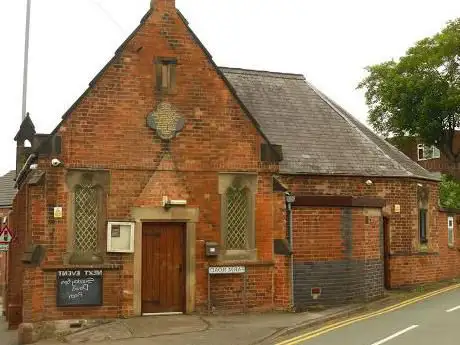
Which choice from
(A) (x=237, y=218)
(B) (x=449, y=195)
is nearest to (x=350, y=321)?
(A) (x=237, y=218)

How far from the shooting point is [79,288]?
12.9 meters

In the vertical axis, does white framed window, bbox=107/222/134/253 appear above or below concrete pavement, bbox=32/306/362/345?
above

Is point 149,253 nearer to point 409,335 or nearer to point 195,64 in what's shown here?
point 195,64

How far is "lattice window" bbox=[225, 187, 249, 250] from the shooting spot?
47.1ft

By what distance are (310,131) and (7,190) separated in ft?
66.3

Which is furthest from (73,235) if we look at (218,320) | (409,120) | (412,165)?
(409,120)

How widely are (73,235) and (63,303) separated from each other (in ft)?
4.99

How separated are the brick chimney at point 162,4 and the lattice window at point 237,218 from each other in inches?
186

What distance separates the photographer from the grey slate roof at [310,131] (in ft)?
60.9

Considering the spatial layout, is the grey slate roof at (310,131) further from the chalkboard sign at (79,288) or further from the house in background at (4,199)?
the house in background at (4,199)

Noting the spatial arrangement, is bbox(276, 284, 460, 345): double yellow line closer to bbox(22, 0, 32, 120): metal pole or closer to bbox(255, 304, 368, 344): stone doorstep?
bbox(255, 304, 368, 344): stone doorstep

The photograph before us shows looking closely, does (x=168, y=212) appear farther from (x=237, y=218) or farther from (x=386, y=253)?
(x=386, y=253)

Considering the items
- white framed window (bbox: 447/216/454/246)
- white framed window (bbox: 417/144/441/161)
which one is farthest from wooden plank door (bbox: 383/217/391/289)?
white framed window (bbox: 417/144/441/161)

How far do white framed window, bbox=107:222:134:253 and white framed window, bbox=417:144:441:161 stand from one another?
40.7 metres
